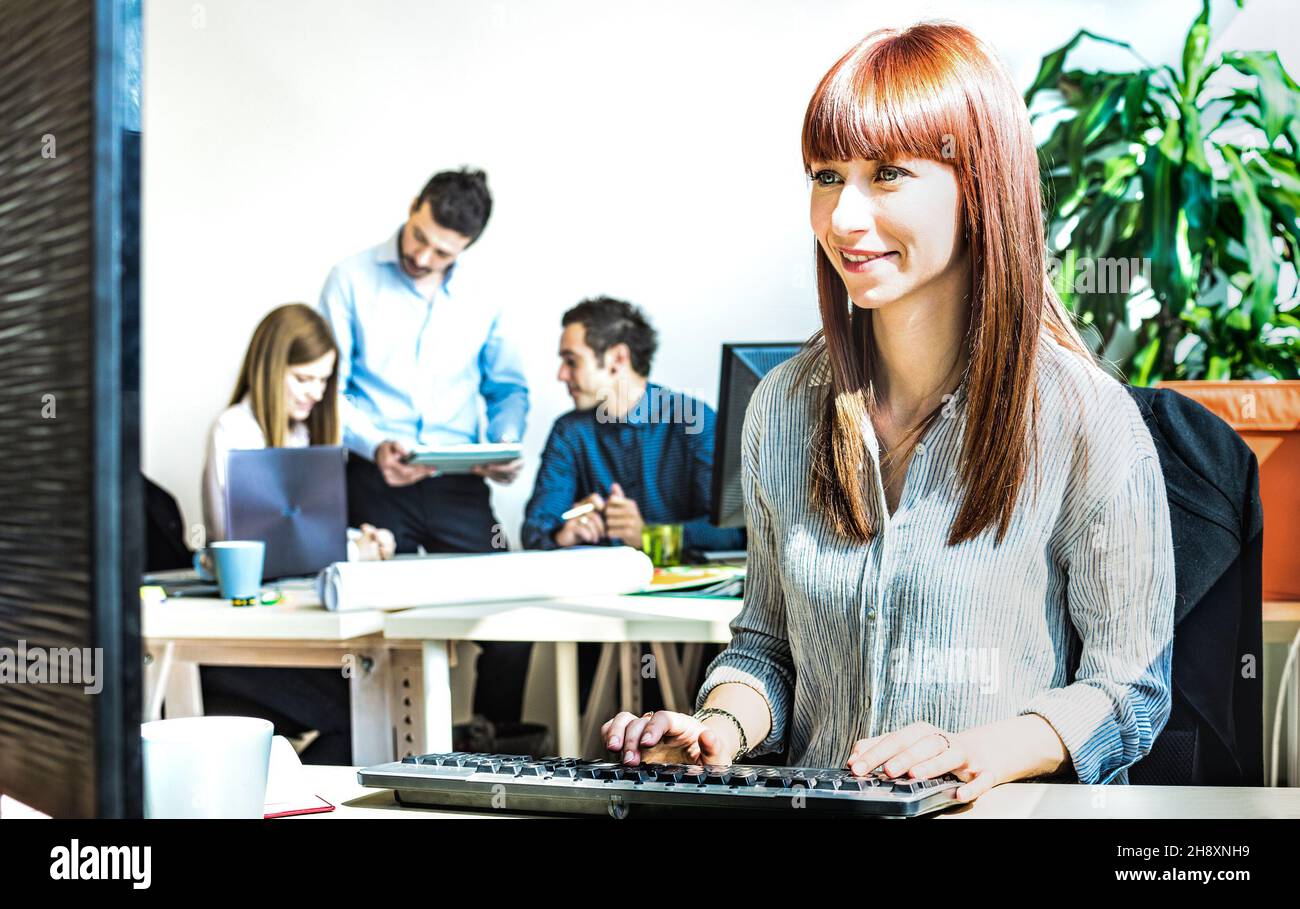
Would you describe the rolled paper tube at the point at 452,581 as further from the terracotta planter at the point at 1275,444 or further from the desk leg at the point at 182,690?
the terracotta planter at the point at 1275,444

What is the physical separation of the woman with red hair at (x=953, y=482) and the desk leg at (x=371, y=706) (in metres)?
1.16

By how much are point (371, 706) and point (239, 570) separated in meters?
0.37

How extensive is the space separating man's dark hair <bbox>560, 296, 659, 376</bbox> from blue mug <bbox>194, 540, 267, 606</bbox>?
6.14 feet

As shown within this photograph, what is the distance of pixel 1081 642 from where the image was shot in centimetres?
118

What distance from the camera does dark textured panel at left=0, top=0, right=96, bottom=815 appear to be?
0.50 m

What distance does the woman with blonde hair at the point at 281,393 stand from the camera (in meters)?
3.58

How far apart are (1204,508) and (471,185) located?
3318 mm

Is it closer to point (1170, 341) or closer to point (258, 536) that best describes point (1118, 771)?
point (258, 536)

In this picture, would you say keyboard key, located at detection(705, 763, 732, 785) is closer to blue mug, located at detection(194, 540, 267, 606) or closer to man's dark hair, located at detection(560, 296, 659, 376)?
blue mug, located at detection(194, 540, 267, 606)

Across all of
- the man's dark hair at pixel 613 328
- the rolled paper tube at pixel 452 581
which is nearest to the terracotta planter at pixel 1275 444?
the rolled paper tube at pixel 452 581

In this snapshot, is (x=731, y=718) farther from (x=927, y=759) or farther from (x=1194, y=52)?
(x=1194, y=52)

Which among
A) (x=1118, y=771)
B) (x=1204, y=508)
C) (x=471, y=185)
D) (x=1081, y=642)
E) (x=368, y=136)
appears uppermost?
(x=368, y=136)

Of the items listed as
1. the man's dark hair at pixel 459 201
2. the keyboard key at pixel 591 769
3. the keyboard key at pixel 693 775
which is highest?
the man's dark hair at pixel 459 201
